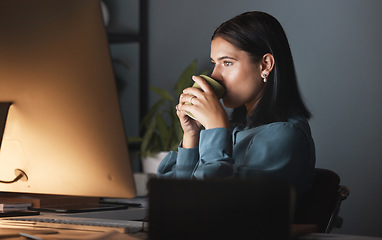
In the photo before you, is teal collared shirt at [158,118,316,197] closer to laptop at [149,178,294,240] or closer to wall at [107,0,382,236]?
laptop at [149,178,294,240]

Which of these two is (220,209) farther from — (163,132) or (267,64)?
(163,132)

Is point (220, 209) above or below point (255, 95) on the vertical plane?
below

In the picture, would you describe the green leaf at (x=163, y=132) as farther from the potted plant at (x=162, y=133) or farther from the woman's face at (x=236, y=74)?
the woman's face at (x=236, y=74)

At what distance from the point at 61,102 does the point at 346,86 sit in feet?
6.37

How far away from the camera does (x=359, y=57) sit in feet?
8.45

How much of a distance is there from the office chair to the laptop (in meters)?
0.71

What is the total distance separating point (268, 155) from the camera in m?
1.29

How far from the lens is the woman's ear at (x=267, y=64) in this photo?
146 centimetres

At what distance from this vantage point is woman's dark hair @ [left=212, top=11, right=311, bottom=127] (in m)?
1.45

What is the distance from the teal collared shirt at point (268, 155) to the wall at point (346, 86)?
129cm

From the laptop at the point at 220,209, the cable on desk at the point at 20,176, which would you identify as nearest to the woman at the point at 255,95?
the cable on desk at the point at 20,176

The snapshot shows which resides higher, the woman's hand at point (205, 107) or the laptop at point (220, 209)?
the woman's hand at point (205, 107)

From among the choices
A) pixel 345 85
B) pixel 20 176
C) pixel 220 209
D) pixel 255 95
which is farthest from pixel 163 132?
pixel 220 209

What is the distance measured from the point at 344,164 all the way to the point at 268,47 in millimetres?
1375
